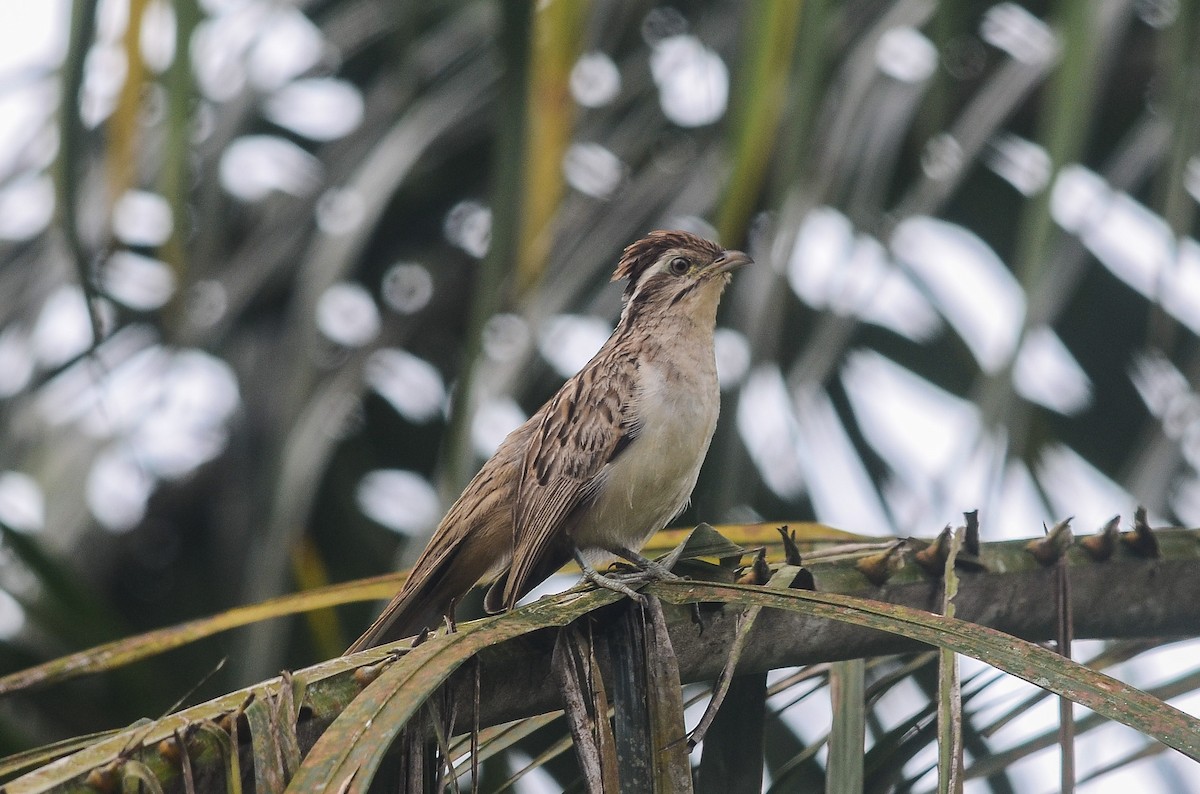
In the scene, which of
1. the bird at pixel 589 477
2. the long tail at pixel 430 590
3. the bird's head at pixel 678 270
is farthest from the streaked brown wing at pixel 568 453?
the bird's head at pixel 678 270

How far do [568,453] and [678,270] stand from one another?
0.84 meters

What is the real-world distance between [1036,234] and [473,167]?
14.7 ft

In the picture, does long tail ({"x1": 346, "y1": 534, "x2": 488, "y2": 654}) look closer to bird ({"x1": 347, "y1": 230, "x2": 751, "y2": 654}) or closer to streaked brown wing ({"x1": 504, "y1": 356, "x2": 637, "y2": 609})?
bird ({"x1": 347, "y1": 230, "x2": 751, "y2": 654})

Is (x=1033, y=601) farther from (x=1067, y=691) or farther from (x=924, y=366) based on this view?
(x=924, y=366)

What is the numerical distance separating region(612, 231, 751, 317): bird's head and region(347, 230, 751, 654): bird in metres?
0.09

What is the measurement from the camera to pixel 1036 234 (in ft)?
9.16

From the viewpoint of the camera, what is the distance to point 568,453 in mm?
4320

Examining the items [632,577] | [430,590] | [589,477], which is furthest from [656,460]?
[632,577]

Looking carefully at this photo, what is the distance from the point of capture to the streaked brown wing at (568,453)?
417 cm

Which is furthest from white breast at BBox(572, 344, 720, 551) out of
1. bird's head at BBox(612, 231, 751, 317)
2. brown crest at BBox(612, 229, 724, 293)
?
brown crest at BBox(612, 229, 724, 293)

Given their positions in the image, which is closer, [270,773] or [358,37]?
[270,773]

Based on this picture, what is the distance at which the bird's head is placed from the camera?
15.6 ft

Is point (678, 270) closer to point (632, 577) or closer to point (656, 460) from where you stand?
point (656, 460)

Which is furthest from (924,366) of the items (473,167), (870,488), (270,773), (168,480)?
(270,773)
